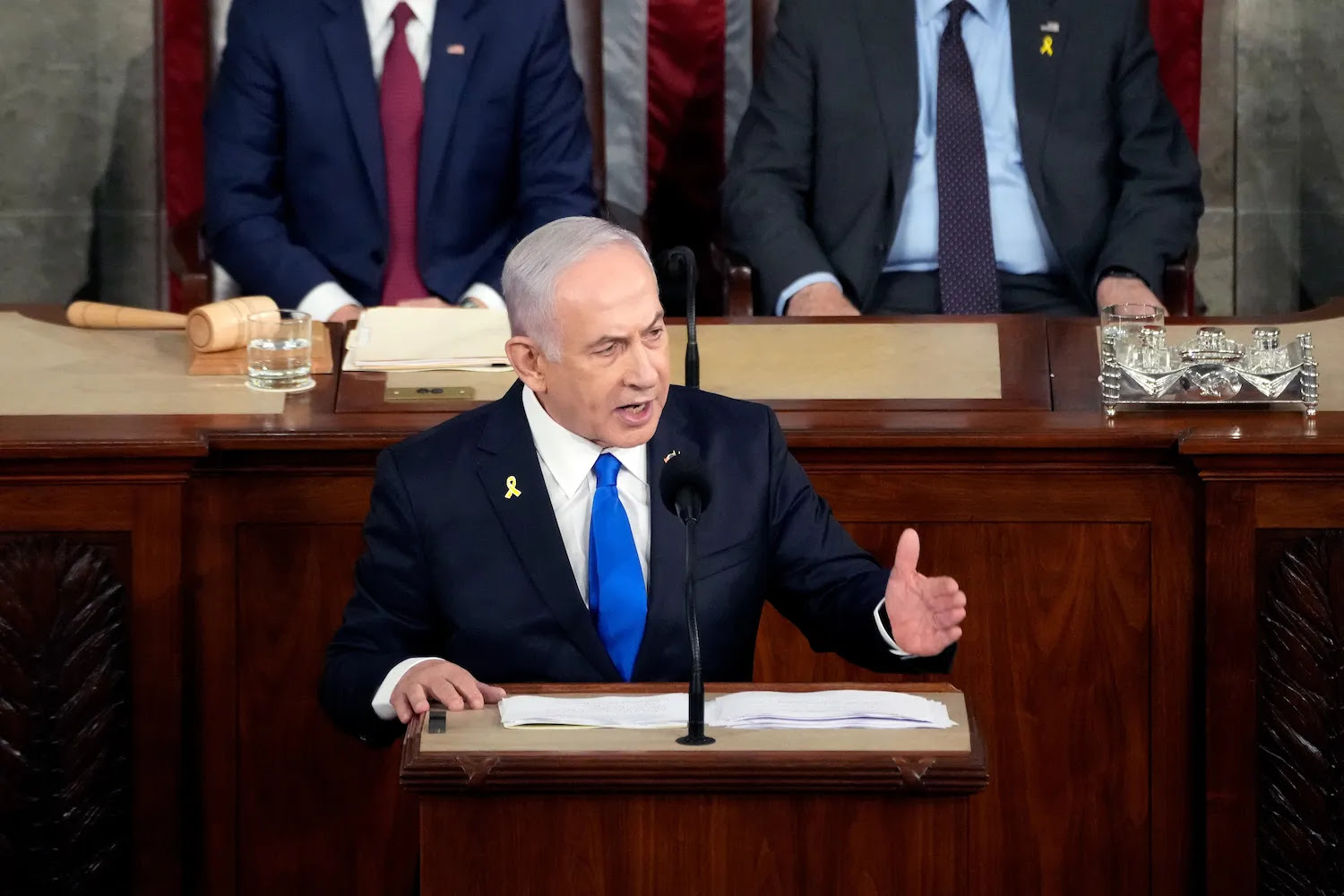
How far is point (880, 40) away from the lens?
13.5ft

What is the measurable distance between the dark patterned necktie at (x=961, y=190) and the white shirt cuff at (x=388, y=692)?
1.91m

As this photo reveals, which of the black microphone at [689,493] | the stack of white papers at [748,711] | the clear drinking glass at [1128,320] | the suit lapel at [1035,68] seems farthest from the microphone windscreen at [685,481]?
the suit lapel at [1035,68]

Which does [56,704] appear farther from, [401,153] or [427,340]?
[401,153]

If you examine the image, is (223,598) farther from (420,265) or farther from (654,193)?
(654,193)

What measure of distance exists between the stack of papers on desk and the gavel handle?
1.11 feet

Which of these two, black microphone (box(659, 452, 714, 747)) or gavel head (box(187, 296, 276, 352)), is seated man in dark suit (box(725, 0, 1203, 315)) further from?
black microphone (box(659, 452, 714, 747))

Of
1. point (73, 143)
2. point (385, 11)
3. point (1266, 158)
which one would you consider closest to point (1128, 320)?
point (385, 11)

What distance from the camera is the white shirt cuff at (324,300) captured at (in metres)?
3.89

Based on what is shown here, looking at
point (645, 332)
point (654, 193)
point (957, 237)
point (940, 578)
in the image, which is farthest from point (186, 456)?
point (654, 193)

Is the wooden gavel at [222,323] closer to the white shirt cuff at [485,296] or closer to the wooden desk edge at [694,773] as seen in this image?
the white shirt cuff at [485,296]

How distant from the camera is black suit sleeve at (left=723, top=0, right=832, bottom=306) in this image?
4.07 m

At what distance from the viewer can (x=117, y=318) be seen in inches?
130

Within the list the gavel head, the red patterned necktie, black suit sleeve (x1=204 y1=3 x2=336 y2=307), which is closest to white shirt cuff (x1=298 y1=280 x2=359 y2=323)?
black suit sleeve (x1=204 y1=3 x2=336 y2=307)

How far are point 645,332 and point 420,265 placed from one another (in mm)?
1945
